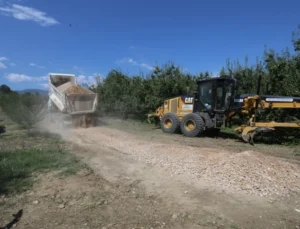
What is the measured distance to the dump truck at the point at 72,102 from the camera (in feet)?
44.5

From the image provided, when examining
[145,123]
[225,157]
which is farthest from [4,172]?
[145,123]

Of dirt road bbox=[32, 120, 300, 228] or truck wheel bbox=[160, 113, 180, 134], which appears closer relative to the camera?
dirt road bbox=[32, 120, 300, 228]

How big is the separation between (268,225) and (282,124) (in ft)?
22.2

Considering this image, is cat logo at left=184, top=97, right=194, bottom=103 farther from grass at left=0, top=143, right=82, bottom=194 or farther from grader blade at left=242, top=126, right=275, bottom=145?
grass at left=0, top=143, right=82, bottom=194

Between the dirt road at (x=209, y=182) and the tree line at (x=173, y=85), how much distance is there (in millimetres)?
4003

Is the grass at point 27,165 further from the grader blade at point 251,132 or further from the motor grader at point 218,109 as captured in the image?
the grader blade at point 251,132

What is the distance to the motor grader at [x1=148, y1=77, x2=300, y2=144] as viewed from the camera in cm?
1038

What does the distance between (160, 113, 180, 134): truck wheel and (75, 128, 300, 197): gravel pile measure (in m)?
5.02

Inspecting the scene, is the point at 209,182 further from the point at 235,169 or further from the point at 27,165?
Answer: the point at 27,165

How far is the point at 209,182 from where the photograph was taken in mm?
Result: 5633

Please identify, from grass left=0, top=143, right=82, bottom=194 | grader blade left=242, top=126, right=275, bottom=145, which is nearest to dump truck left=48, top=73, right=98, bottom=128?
grass left=0, top=143, right=82, bottom=194

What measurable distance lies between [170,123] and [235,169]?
7.56m

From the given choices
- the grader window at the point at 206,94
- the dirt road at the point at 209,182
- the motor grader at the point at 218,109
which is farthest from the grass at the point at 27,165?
the grader window at the point at 206,94

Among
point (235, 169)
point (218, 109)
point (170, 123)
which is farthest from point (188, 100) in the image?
point (235, 169)
